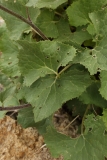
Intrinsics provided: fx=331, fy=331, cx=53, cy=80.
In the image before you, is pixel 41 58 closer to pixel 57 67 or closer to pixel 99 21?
pixel 57 67

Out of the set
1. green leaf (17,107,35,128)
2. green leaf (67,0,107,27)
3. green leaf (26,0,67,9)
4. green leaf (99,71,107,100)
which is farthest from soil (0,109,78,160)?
green leaf (26,0,67,9)

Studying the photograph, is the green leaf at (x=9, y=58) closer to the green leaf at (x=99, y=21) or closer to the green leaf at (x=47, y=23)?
the green leaf at (x=47, y=23)

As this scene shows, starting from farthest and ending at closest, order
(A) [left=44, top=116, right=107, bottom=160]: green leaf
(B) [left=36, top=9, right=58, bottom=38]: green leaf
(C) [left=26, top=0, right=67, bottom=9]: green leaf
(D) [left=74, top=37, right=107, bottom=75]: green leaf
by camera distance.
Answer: (B) [left=36, top=9, right=58, bottom=38]: green leaf → (C) [left=26, top=0, right=67, bottom=9]: green leaf → (A) [left=44, top=116, right=107, bottom=160]: green leaf → (D) [left=74, top=37, right=107, bottom=75]: green leaf

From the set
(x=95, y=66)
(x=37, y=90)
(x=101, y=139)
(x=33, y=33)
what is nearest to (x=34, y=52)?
(x=37, y=90)

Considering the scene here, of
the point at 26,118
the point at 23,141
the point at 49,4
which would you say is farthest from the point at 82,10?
the point at 23,141

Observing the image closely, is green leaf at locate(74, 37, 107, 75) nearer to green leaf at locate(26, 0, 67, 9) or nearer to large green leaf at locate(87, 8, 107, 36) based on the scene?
large green leaf at locate(87, 8, 107, 36)

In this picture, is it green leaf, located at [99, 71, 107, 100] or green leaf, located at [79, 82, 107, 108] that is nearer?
green leaf, located at [99, 71, 107, 100]

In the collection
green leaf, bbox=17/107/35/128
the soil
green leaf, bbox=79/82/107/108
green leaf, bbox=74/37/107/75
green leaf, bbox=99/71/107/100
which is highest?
green leaf, bbox=74/37/107/75
